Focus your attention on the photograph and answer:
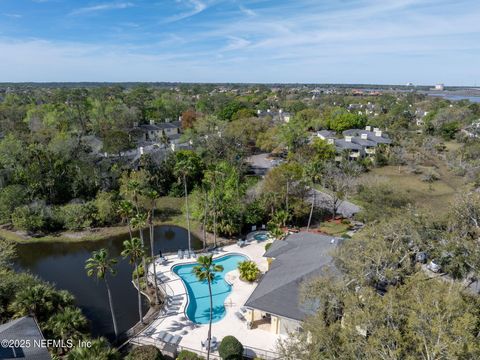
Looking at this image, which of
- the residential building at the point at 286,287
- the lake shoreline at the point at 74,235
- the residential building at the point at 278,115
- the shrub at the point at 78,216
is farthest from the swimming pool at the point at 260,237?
the residential building at the point at 278,115

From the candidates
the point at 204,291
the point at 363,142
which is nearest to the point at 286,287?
the point at 204,291

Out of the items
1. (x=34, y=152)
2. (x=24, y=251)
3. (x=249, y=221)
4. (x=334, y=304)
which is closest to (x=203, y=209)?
(x=249, y=221)

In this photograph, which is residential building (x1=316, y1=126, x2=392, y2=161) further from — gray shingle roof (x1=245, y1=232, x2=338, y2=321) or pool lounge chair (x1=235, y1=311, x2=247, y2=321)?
pool lounge chair (x1=235, y1=311, x2=247, y2=321)

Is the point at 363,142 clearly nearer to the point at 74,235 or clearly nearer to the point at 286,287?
the point at 286,287

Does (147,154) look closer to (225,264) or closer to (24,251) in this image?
(24,251)

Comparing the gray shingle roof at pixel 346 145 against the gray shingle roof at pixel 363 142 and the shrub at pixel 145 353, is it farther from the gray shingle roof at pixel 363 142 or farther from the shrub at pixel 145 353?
the shrub at pixel 145 353

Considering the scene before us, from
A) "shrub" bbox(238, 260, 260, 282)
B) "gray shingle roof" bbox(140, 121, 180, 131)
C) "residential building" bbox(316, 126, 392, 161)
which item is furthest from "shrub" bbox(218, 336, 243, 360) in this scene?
"gray shingle roof" bbox(140, 121, 180, 131)
